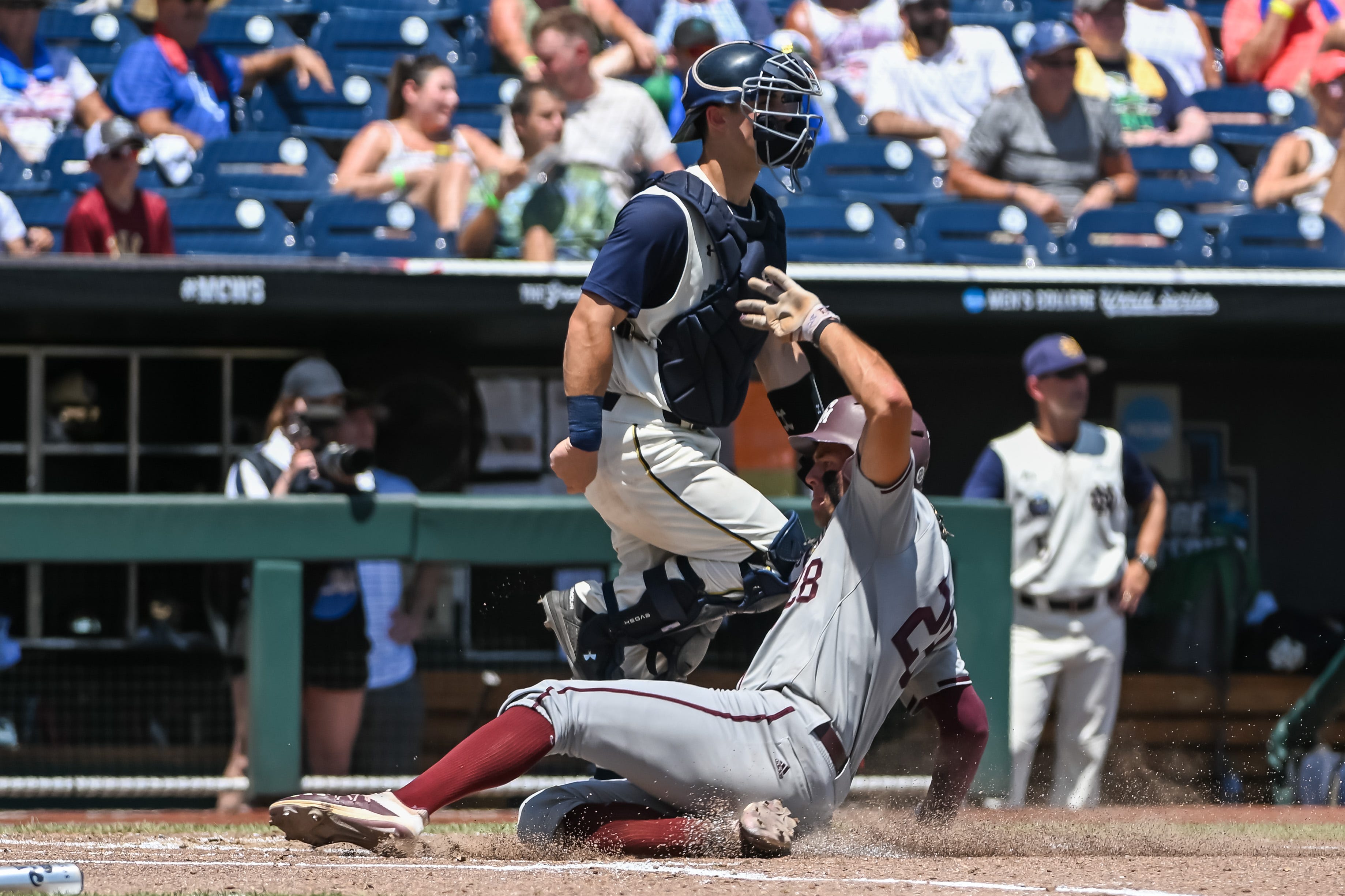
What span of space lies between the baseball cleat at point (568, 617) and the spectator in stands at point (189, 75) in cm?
428

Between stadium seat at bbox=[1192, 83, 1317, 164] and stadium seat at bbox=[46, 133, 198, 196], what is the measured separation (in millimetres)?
4937

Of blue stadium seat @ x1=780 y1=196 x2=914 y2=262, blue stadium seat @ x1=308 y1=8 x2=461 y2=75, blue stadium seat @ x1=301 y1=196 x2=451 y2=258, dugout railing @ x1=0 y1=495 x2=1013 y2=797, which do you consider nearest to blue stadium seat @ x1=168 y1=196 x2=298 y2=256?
blue stadium seat @ x1=301 y1=196 x2=451 y2=258

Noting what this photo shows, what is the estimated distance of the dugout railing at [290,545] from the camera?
4.93 meters

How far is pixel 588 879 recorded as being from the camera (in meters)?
2.67

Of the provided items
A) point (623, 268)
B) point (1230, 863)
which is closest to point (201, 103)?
point (623, 268)

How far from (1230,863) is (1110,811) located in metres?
1.38

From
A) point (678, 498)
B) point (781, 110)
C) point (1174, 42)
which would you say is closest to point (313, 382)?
point (678, 498)

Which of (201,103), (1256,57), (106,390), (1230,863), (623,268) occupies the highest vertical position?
(1256,57)

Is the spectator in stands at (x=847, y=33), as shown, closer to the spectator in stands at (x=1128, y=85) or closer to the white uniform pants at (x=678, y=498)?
the spectator in stands at (x=1128, y=85)

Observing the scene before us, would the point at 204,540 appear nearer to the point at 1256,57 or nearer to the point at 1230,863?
the point at 1230,863

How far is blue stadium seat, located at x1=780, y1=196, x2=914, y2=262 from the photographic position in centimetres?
638

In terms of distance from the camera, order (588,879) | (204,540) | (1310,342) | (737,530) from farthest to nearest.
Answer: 1. (1310,342)
2. (204,540)
3. (737,530)
4. (588,879)

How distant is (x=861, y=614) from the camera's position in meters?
2.92

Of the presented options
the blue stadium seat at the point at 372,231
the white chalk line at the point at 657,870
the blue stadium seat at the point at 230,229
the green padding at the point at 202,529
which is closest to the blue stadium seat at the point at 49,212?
the blue stadium seat at the point at 230,229
